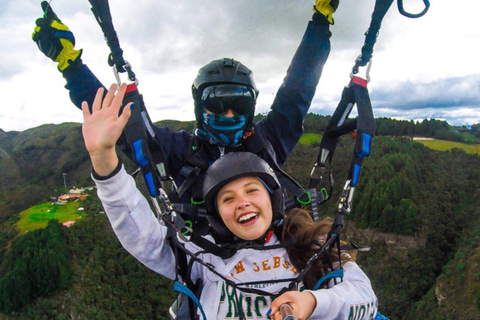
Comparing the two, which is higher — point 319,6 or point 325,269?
point 319,6

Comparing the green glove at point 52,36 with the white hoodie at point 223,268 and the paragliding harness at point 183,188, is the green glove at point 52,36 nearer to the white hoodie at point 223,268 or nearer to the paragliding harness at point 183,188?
the paragliding harness at point 183,188

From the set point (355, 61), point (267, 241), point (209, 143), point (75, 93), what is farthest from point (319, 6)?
point (75, 93)

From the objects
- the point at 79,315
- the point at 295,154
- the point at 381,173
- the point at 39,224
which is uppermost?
the point at 295,154

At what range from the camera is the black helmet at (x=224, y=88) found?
255cm

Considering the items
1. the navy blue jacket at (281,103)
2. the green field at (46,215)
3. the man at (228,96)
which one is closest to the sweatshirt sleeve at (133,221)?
the man at (228,96)

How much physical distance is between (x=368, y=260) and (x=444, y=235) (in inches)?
661

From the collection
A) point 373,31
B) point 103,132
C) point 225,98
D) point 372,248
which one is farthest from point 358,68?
point 372,248

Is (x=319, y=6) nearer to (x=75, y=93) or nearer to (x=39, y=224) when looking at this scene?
(x=75, y=93)

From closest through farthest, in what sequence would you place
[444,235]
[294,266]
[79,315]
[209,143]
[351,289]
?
[351,289]
[294,266]
[209,143]
[79,315]
[444,235]

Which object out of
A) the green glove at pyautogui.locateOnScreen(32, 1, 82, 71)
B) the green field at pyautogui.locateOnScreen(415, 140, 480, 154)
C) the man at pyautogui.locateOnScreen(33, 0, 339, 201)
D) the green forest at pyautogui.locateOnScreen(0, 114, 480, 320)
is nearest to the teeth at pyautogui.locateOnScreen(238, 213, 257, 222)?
the man at pyautogui.locateOnScreen(33, 0, 339, 201)

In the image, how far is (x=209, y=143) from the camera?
2814mm

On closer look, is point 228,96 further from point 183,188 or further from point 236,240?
point 236,240

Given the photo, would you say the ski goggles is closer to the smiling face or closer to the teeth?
the smiling face

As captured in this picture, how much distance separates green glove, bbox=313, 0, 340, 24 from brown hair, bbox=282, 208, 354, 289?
5.20 feet
